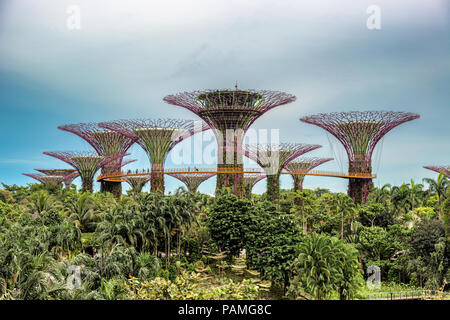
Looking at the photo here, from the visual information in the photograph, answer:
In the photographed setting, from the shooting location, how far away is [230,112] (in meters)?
29.2

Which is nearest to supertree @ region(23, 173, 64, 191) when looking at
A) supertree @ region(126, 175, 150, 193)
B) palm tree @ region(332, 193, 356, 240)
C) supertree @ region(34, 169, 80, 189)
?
supertree @ region(34, 169, 80, 189)

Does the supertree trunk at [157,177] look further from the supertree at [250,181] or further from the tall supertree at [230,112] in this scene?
the supertree at [250,181]

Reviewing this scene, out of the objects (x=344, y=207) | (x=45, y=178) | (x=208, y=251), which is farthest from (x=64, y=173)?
(x=344, y=207)

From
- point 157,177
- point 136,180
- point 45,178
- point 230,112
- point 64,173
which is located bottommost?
point 157,177

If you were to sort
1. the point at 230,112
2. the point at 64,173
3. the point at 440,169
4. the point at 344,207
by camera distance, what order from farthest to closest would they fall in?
the point at 64,173
the point at 440,169
the point at 230,112
the point at 344,207

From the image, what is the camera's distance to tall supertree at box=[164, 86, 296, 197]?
2920cm

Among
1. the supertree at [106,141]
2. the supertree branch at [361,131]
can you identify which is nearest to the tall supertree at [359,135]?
the supertree branch at [361,131]

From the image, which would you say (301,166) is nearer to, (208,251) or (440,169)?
(440,169)

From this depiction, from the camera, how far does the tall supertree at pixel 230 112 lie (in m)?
29.2

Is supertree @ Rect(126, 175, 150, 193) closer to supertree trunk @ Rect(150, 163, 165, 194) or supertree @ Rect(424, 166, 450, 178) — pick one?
supertree trunk @ Rect(150, 163, 165, 194)

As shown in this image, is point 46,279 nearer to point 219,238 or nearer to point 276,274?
point 276,274

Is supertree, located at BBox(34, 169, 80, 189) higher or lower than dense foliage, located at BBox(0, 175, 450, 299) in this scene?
higher

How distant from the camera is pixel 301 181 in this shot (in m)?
45.0

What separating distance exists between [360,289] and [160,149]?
21730 millimetres
